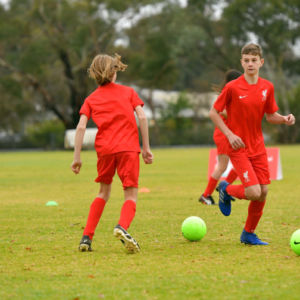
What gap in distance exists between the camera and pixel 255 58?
545 centimetres

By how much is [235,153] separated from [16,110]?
47162mm

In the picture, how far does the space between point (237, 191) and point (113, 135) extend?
1468mm

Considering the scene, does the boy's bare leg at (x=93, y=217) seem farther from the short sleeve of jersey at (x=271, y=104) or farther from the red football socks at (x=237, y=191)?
the short sleeve of jersey at (x=271, y=104)

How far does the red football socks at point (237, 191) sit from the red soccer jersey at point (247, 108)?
374 mm

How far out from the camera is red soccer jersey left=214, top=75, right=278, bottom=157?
545 cm

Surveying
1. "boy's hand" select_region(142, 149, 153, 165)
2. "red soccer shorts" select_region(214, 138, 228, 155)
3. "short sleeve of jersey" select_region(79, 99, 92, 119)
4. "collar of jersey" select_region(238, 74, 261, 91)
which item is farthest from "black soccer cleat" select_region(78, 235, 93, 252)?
"red soccer shorts" select_region(214, 138, 228, 155)

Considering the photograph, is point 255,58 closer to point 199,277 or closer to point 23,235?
point 199,277

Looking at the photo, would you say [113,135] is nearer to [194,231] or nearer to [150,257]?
[150,257]

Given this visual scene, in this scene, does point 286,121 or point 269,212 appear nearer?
point 286,121

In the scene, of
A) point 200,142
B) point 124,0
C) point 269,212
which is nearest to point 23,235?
point 269,212

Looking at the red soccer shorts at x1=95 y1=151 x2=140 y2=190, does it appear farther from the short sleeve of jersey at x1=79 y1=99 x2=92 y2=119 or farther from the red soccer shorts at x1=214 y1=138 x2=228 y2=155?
the red soccer shorts at x1=214 y1=138 x2=228 y2=155

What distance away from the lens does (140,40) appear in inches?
1912

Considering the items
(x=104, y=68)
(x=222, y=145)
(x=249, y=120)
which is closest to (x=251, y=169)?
(x=249, y=120)

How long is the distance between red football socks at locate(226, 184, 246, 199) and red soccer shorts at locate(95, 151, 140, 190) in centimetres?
112
